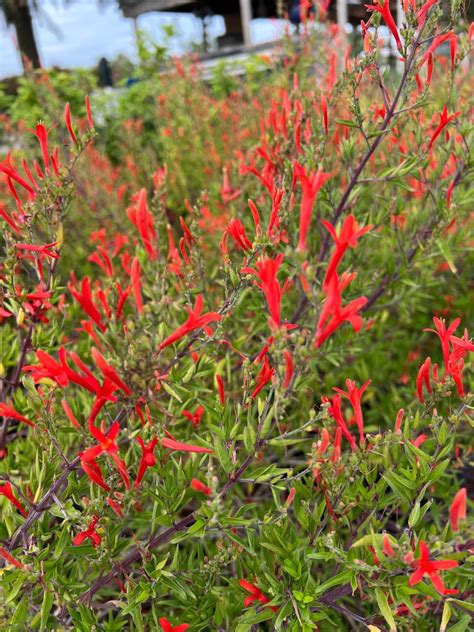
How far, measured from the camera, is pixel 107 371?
896mm

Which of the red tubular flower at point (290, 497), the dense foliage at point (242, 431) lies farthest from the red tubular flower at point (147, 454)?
the red tubular flower at point (290, 497)

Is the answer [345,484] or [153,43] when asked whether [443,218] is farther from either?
[153,43]

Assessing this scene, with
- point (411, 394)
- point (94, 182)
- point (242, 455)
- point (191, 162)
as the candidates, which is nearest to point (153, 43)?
point (191, 162)

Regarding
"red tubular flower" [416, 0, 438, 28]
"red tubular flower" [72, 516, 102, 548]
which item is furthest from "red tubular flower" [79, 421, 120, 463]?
"red tubular flower" [416, 0, 438, 28]

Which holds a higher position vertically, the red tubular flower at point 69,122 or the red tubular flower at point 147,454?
the red tubular flower at point 69,122

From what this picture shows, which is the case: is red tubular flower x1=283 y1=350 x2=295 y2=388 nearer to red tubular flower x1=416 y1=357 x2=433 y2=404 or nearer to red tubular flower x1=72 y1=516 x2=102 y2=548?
red tubular flower x1=416 y1=357 x2=433 y2=404

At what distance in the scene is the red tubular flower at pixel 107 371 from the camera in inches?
34.5

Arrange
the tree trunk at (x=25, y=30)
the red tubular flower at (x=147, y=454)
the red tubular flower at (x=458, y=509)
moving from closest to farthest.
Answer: the red tubular flower at (x=458, y=509) → the red tubular flower at (x=147, y=454) → the tree trunk at (x=25, y=30)

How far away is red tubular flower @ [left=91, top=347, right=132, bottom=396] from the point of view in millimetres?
876

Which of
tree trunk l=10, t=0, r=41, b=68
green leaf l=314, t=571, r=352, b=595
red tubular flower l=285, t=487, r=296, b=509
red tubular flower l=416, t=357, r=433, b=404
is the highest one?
tree trunk l=10, t=0, r=41, b=68

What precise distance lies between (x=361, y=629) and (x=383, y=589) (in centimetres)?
55

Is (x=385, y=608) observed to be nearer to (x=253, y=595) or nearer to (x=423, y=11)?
(x=253, y=595)

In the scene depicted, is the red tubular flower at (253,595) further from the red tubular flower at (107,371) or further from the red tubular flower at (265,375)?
the red tubular flower at (107,371)

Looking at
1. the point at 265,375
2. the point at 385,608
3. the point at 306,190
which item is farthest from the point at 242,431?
the point at 306,190
